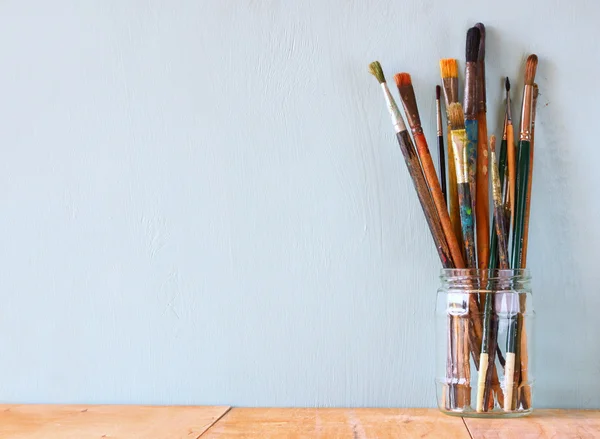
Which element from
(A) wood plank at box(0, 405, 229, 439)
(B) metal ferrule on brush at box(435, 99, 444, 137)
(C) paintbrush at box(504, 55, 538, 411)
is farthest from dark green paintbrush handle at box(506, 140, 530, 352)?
(A) wood plank at box(0, 405, 229, 439)

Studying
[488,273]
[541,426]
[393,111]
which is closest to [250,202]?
[393,111]

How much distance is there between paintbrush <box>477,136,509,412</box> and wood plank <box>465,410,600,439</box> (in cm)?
4

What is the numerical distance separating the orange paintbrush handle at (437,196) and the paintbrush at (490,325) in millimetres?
51

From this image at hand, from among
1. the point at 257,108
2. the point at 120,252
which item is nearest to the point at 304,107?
the point at 257,108

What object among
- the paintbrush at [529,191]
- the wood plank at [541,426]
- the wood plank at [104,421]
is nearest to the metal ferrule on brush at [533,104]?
the paintbrush at [529,191]

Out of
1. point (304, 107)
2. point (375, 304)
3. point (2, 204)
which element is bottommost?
point (375, 304)

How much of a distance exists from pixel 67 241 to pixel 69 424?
26cm

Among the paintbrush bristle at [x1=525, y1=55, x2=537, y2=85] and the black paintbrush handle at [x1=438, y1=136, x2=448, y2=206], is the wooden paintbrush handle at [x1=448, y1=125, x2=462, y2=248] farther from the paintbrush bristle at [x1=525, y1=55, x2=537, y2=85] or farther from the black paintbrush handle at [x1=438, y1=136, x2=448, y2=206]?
the paintbrush bristle at [x1=525, y1=55, x2=537, y2=85]

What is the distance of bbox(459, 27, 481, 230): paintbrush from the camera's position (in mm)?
968

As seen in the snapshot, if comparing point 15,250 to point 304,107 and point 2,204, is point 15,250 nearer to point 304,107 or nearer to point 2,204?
point 2,204

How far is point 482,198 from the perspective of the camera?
984 mm

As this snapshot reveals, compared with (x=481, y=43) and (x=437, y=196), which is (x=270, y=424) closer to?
(x=437, y=196)

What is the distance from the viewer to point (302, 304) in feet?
3.41

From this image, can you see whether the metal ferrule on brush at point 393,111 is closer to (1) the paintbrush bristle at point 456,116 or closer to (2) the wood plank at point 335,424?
(1) the paintbrush bristle at point 456,116
